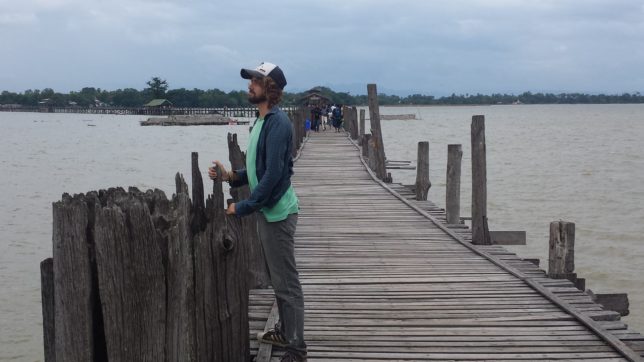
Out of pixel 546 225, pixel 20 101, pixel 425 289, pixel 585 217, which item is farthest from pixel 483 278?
pixel 20 101

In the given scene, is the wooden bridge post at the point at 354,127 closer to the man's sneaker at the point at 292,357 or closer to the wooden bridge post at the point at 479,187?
the wooden bridge post at the point at 479,187

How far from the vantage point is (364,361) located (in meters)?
4.62

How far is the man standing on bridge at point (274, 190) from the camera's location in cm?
390

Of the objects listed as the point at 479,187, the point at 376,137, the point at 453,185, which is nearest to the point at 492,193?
the point at 376,137

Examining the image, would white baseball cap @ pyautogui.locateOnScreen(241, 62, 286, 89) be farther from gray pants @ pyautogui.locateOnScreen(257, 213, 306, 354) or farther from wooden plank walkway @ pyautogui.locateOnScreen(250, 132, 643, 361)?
wooden plank walkway @ pyautogui.locateOnScreen(250, 132, 643, 361)

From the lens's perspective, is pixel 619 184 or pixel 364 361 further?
pixel 619 184

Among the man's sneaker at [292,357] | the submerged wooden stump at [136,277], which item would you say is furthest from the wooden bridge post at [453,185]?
the submerged wooden stump at [136,277]

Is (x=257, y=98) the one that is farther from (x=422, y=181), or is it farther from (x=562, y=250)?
(x=422, y=181)

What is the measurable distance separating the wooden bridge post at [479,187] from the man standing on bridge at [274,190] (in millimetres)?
4289

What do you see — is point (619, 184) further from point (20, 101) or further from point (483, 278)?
point (20, 101)

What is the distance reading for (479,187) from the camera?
8.37m

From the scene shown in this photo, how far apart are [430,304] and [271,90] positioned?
2608 millimetres

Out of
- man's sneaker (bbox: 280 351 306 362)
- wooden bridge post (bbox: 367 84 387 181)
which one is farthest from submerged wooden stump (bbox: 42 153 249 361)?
wooden bridge post (bbox: 367 84 387 181)

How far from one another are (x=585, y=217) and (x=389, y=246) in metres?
14.5
